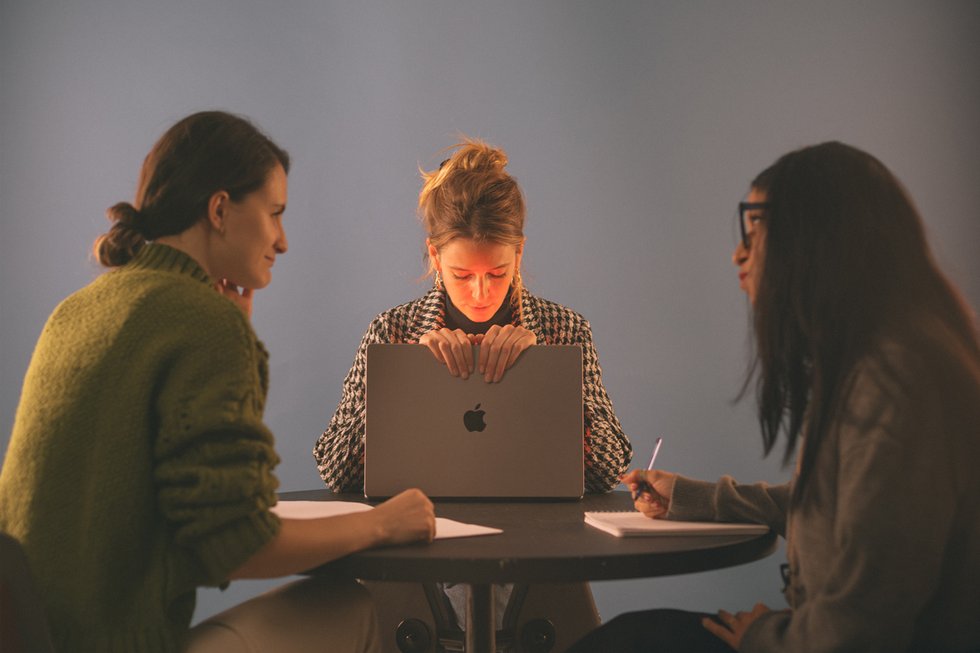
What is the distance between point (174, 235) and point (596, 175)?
6.75 ft

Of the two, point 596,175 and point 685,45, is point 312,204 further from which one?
point 685,45

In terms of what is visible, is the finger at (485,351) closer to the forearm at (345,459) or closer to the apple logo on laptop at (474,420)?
the apple logo on laptop at (474,420)

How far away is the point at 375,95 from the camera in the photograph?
3.21 metres

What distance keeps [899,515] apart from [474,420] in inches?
31.0

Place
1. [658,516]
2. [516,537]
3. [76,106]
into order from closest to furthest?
1. [516,537]
2. [658,516]
3. [76,106]

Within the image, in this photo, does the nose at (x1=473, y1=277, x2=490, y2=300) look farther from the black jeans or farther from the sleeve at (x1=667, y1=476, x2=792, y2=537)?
the black jeans

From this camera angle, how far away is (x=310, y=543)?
45.2 inches

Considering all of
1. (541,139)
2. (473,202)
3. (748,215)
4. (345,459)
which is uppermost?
(541,139)

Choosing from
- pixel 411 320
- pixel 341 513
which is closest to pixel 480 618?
pixel 341 513

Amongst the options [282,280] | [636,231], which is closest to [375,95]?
[282,280]

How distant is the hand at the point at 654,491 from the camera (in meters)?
1.45

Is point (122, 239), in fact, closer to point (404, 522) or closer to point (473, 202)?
point (404, 522)

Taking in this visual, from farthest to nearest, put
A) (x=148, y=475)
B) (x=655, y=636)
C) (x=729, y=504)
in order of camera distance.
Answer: (x=729, y=504) → (x=655, y=636) → (x=148, y=475)

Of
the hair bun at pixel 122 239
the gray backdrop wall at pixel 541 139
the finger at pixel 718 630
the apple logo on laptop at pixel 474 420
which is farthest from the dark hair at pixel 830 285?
the gray backdrop wall at pixel 541 139
